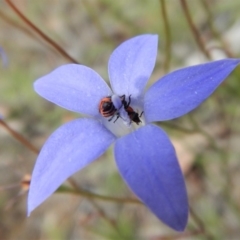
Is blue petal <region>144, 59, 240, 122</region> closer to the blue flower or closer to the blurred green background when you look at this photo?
the blue flower

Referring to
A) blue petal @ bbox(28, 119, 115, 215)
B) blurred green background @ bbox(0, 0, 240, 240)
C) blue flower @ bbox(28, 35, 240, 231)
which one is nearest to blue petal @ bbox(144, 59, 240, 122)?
blue flower @ bbox(28, 35, 240, 231)

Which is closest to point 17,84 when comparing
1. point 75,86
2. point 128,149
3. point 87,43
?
point 87,43

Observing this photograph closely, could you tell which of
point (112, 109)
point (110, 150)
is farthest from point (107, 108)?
point (110, 150)

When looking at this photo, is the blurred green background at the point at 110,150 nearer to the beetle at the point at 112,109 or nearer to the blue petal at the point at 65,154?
the beetle at the point at 112,109

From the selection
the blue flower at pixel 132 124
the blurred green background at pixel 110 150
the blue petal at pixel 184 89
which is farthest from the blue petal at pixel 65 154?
Result: the blurred green background at pixel 110 150

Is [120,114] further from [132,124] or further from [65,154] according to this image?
[65,154]

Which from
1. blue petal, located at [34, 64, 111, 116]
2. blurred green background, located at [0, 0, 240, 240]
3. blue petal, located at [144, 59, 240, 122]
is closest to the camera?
blue petal, located at [144, 59, 240, 122]
